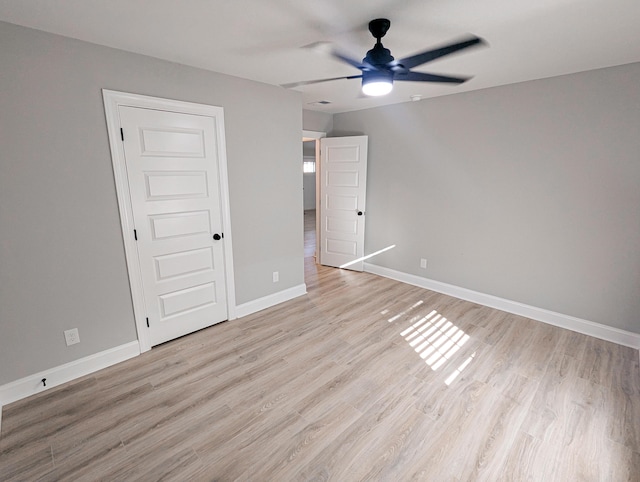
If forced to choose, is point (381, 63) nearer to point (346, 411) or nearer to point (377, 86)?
point (377, 86)

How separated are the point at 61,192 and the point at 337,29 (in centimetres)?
224

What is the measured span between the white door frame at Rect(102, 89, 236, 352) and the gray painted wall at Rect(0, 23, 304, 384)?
0.05 m

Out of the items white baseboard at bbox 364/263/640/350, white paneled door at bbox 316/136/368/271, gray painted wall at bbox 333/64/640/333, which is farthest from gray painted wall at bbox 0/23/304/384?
white baseboard at bbox 364/263/640/350

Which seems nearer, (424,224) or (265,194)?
(265,194)

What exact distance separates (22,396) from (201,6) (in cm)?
290

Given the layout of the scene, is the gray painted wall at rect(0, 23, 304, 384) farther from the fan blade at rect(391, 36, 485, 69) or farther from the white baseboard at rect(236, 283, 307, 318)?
the fan blade at rect(391, 36, 485, 69)

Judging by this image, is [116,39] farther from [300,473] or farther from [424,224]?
[424,224]

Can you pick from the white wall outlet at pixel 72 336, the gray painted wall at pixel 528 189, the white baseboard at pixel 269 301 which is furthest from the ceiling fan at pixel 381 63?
the white wall outlet at pixel 72 336

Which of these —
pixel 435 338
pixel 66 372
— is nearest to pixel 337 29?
pixel 435 338

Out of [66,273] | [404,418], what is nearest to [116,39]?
[66,273]

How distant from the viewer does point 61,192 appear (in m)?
2.17

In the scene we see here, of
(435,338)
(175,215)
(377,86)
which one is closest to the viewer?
(377,86)

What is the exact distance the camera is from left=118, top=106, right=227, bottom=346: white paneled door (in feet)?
8.25

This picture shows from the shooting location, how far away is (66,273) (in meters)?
2.26
